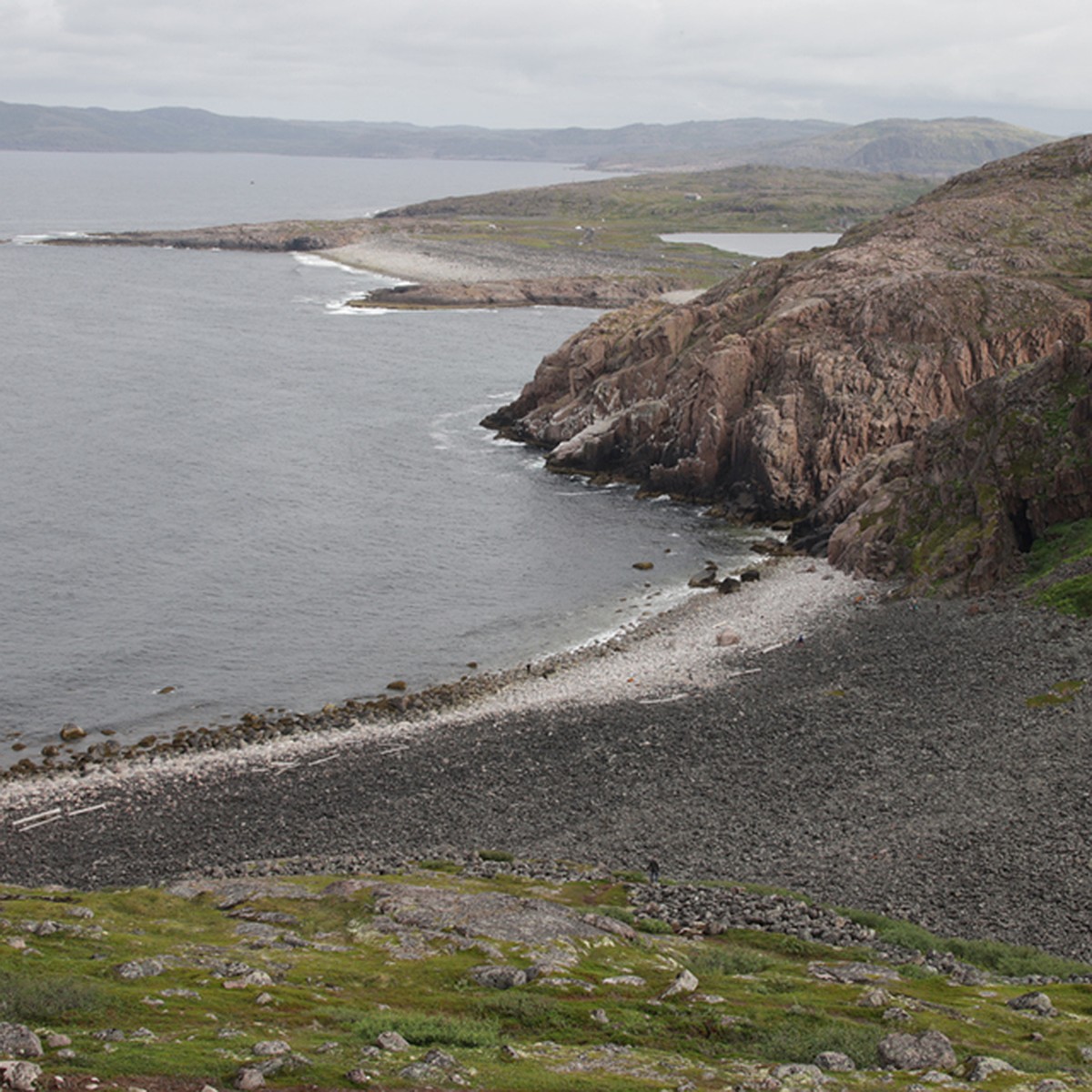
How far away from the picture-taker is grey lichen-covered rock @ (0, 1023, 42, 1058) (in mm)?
23172

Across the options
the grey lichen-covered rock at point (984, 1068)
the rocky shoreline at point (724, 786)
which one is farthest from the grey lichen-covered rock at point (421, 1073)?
the rocky shoreline at point (724, 786)

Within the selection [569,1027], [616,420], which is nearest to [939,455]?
[616,420]

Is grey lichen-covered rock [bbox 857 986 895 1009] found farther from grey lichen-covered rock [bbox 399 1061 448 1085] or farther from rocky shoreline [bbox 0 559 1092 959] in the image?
grey lichen-covered rock [bbox 399 1061 448 1085]

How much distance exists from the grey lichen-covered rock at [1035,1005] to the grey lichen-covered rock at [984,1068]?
430 cm

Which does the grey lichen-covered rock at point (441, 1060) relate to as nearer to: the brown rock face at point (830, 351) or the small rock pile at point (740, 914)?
the small rock pile at point (740, 914)

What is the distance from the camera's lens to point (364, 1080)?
23.7 metres

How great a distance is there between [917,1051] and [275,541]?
72.2 metres

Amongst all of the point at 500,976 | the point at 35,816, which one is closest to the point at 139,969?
the point at 500,976

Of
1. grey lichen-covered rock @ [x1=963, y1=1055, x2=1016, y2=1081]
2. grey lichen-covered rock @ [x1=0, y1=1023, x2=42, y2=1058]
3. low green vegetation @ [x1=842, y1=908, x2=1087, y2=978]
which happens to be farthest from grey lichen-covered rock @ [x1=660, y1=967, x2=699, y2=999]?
grey lichen-covered rock @ [x1=0, y1=1023, x2=42, y2=1058]

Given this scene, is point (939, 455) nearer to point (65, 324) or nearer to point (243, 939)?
point (243, 939)

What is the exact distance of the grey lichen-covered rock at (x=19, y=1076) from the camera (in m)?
21.4

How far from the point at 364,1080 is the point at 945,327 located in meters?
90.1

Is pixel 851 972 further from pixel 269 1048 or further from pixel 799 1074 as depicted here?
pixel 269 1048

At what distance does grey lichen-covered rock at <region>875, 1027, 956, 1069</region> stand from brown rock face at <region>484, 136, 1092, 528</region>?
64746 mm
